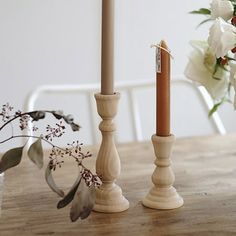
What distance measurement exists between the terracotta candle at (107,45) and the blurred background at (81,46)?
1578 mm

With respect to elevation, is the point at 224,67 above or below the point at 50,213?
above

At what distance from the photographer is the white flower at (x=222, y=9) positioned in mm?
990

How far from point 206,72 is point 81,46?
1.73m

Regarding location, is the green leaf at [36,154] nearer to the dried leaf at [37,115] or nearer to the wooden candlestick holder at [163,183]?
the dried leaf at [37,115]

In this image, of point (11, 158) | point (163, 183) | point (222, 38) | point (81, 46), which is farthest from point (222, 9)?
point (81, 46)

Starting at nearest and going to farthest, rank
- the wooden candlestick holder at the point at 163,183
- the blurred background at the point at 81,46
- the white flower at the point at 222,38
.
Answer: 1. the white flower at the point at 222,38
2. the wooden candlestick holder at the point at 163,183
3. the blurred background at the point at 81,46

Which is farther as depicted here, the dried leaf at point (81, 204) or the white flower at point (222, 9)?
the white flower at point (222, 9)

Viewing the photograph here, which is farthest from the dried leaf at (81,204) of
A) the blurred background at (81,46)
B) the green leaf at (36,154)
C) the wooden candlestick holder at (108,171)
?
the blurred background at (81,46)

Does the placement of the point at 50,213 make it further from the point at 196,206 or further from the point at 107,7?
the point at 107,7

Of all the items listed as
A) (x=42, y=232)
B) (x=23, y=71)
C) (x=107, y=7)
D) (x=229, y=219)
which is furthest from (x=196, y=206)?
(x=23, y=71)

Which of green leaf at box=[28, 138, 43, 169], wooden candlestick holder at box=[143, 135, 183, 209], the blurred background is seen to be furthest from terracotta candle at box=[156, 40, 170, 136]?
the blurred background

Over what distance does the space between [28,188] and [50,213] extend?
0.53 ft

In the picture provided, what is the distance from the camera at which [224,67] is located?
41.5 inches

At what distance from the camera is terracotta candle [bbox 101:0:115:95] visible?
993 mm
